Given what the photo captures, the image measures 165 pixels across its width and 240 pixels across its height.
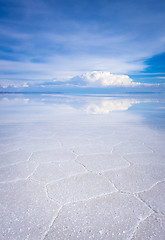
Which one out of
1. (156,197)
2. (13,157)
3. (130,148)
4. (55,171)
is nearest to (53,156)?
(55,171)

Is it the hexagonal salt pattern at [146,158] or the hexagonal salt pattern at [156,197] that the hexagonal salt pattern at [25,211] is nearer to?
the hexagonal salt pattern at [156,197]

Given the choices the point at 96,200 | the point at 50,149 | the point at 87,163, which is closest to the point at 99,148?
the point at 87,163

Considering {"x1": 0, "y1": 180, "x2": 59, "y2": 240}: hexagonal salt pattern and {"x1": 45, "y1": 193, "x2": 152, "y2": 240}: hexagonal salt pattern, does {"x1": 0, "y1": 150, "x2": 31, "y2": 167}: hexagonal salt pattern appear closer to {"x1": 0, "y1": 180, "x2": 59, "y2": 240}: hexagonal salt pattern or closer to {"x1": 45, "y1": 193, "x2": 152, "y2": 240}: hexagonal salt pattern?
{"x1": 0, "y1": 180, "x2": 59, "y2": 240}: hexagonal salt pattern

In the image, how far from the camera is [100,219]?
4.41 feet

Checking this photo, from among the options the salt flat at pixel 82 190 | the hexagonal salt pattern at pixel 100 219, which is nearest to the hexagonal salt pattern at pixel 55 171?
the salt flat at pixel 82 190

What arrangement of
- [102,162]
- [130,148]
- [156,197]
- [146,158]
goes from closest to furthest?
[156,197]
[102,162]
[146,158]
[130,148]

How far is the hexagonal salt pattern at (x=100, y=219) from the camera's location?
3.97ft

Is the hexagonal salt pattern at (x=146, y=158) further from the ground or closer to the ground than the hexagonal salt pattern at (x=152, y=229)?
further from the ground

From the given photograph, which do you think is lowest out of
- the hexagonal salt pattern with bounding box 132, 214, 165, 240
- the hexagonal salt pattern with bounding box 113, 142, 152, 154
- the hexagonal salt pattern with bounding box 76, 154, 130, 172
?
the hexagonal salt pattern with bounding box 132, 214, 165, 240

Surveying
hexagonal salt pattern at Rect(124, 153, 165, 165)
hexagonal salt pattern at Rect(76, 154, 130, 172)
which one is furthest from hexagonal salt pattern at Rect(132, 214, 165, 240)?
hexagonal salt pattern at Rect(124, 153, 165, 165)

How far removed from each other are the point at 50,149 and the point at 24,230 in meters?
1.73

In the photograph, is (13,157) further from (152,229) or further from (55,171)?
(152,229)

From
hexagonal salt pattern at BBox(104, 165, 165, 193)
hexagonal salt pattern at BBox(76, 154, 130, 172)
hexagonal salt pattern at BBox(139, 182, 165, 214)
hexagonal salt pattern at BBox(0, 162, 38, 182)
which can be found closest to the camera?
hexagonal salt pattern at BBox(139, 182, 165, 214)

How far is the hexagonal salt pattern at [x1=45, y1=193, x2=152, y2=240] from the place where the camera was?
1210mm
